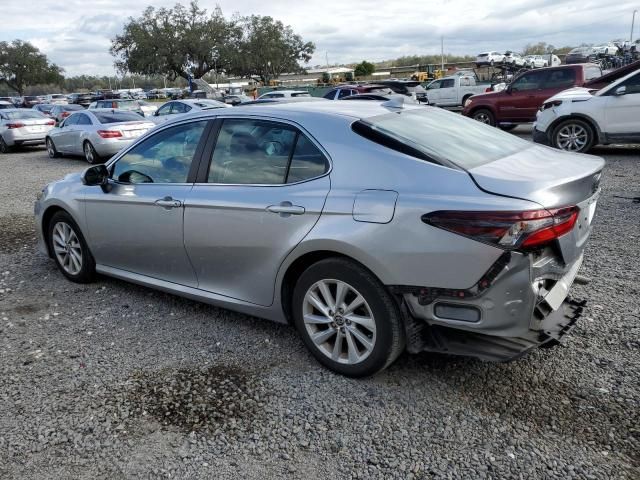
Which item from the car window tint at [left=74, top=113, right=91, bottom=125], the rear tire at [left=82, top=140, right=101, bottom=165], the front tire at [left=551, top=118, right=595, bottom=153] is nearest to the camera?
the front tire at [left=551, top=118, right=595, bottom=153]

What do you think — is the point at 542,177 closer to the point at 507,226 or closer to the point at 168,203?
the point at 507,226

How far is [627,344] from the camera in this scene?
3650mm

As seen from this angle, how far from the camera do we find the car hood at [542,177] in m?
2.83

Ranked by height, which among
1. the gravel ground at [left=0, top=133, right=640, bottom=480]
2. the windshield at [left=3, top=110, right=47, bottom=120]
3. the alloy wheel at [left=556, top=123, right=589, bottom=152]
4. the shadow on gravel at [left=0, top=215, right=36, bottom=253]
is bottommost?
the gravel ground at [left=0, top=133, right=640, bottom=480]

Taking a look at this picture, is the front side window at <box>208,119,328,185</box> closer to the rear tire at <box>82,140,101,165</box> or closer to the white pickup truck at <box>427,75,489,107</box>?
the rear tire at <box>82,140,101,165</box>

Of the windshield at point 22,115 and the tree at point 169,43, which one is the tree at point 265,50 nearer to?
the tree at point 169,43

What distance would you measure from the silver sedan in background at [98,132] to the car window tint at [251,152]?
11.1m

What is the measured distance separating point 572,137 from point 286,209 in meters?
9.34

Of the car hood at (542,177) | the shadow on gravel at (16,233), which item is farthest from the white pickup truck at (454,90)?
the car hood at (542,177)

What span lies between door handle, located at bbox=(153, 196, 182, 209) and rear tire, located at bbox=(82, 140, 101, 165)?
451 inches

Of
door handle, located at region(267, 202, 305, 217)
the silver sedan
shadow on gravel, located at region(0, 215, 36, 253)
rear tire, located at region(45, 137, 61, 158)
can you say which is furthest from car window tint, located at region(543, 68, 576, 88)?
door handle, located at region(267, 202, 305, 217)

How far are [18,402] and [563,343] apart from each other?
11.1 ft

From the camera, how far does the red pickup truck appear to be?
50.4 feet

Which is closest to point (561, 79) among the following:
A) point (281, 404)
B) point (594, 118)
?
point (594, 118)
